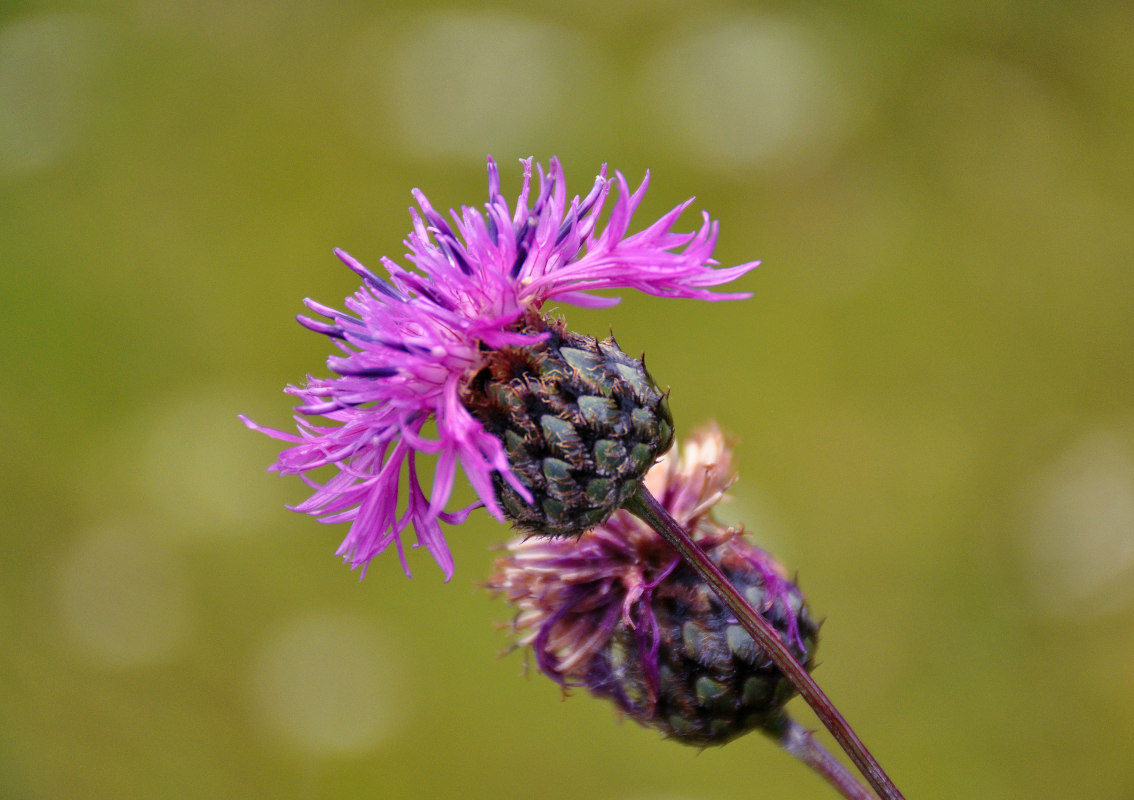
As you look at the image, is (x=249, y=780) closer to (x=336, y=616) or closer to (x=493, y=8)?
(x=336, y=616)

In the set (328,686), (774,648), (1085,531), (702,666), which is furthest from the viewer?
(328,686)

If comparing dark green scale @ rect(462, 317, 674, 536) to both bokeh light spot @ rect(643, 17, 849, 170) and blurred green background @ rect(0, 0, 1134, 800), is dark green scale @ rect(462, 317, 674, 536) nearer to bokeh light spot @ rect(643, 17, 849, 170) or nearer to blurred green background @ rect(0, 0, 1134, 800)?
blurred green background @ rect(0, 0, 1134, 800)

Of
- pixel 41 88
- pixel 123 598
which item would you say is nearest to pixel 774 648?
pixel 123 598

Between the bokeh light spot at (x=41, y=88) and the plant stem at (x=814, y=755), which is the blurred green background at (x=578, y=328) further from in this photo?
the plant stem at (x=814, y=755)

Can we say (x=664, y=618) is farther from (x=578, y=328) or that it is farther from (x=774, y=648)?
(x=578, y=328)

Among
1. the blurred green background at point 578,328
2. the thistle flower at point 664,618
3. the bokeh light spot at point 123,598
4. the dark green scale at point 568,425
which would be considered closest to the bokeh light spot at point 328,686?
the blurred green background at point 578,328

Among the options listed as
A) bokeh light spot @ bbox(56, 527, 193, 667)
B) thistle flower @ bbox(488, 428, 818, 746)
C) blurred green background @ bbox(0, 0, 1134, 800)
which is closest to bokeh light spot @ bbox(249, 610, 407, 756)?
blurred green background @ bbox(0, 0, 1134, 800)
